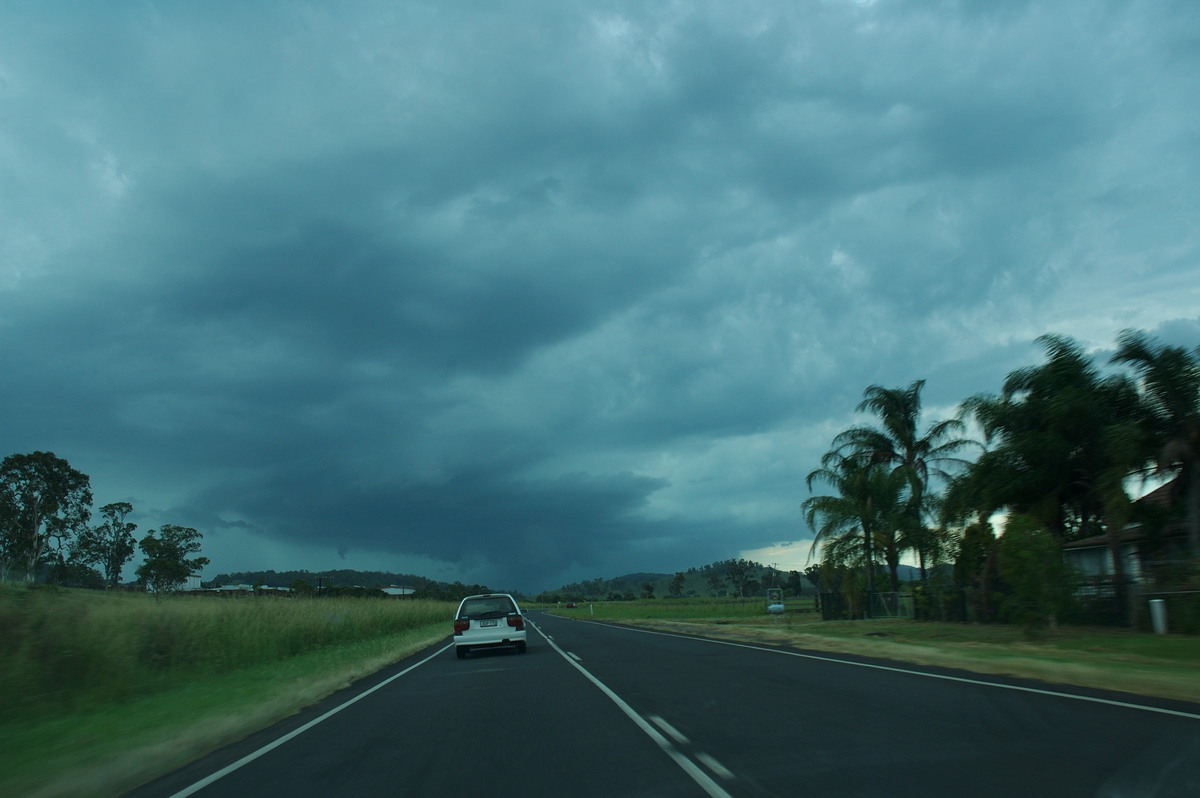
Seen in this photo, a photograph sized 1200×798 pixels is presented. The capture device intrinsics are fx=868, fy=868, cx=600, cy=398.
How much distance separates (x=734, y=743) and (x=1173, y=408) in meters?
24.3

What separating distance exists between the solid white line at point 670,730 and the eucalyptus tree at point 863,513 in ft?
121

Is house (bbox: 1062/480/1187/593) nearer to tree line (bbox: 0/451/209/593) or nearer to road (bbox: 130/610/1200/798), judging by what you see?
road (bbox: 130/610/1200/798)

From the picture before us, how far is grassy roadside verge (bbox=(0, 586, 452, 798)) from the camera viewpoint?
30.8 feet

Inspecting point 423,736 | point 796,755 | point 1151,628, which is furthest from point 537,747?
point 1151,628

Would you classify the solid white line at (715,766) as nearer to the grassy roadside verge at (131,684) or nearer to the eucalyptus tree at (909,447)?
the grassy roadside verge at (131,684)

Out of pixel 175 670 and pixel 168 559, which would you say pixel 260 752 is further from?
pixel 168 559

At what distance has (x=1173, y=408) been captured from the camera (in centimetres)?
2666

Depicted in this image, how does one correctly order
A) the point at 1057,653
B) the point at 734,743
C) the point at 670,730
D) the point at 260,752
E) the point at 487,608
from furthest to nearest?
the point at 487,608 < the point at 1057,653 < the point at 670,730 < the point at 260,752 < the point at 734,743

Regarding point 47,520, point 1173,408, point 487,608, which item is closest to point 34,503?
point 47,520

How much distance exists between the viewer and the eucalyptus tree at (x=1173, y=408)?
84.7ft

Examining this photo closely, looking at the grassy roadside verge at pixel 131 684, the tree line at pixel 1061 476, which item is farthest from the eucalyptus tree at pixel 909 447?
the grassy roadside verge at pixel 131 684

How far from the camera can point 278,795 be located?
7449mm

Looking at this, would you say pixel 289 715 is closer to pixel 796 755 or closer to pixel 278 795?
pixel 278 795

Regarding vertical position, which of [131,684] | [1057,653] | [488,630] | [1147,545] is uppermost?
[1147,545]
